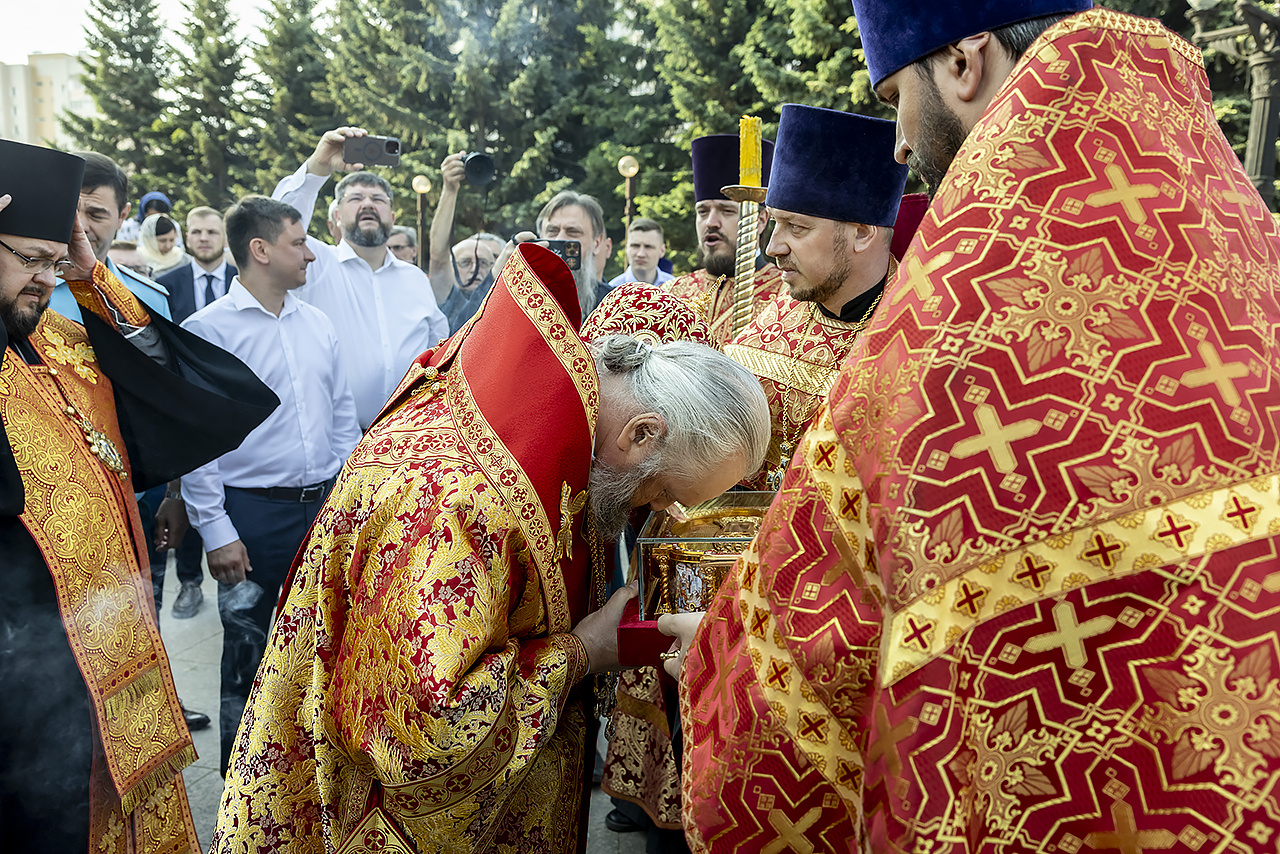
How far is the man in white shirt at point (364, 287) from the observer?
5.39m

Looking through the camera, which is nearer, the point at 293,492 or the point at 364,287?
the point at 293,492

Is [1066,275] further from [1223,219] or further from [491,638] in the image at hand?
[491,638]

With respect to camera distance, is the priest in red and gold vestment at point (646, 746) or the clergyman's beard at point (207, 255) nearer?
the priest in red and gold vestment at point (646, 746)

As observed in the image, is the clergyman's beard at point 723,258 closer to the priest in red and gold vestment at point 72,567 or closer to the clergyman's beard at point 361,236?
the clergyman's beard at point 361,236

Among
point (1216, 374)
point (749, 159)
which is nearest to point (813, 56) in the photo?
point (749, 159)


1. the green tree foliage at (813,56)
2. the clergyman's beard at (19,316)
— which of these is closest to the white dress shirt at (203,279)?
the clergyman's beard at (19,316)

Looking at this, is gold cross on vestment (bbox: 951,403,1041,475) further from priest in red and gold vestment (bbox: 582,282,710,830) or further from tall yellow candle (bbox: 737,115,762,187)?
tall yellow candle (bbox: 737,115,762,187)

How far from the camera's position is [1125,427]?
3.02ft

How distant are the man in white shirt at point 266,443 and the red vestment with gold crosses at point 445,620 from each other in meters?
2.09

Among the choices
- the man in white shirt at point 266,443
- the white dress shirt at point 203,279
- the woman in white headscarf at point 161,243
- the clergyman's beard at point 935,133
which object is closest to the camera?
the clergyman's beard at point 935,133

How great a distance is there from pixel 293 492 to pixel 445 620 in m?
2.85

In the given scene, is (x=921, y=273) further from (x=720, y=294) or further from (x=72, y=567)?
(x=720, y=294)

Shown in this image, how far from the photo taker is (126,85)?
32906mm

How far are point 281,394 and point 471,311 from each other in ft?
8.61
